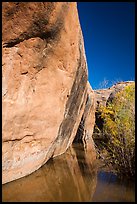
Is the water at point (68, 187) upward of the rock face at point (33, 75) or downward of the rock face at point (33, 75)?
downward

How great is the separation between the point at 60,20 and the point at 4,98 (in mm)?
2069

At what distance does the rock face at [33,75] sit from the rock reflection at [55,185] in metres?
0.28

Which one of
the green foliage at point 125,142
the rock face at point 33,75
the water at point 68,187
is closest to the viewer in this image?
the water at point 68,187

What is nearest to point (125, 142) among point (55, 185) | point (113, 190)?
point (113, 190)

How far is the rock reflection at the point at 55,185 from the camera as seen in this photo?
14.4 ft

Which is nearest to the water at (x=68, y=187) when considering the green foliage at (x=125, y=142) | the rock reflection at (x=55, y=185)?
the rock reflection at (x=55, y=185)

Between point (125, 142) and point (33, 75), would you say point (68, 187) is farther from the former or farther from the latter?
point (33, 75)

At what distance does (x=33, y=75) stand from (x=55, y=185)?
7.77 ft

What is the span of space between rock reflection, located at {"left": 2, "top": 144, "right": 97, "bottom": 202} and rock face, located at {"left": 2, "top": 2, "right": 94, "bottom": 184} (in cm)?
28

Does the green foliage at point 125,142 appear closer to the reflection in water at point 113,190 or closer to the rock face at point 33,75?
the reflection in water at point 113,190

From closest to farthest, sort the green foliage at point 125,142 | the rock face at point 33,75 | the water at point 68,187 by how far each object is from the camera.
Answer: the water at point 68,187, the rock face at point 33,75, the green foliage at point 125,142

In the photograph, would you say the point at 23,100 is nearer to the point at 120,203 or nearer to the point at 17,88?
the point at 17,88

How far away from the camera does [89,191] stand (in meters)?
4.88

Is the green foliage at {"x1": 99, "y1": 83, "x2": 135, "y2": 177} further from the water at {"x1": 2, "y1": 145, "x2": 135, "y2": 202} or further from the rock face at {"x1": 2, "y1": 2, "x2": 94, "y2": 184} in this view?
the rock face at {"x1": 2, "y1": 2, "x2": 94, "y2": 184}
